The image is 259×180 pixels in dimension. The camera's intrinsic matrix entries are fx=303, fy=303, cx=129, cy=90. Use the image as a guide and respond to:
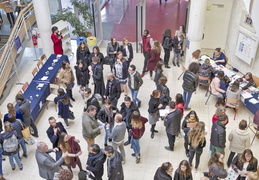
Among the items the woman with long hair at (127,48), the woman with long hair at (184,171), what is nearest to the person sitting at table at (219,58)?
the woman with long hair at (127,48)

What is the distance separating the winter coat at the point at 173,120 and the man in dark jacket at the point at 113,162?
1707mm

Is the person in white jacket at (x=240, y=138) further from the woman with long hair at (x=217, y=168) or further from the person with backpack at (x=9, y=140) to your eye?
the person with backpack at (x=9, y=140)

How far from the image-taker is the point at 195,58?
941cm

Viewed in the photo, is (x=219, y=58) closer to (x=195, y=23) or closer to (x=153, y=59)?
(x=195, y=23)

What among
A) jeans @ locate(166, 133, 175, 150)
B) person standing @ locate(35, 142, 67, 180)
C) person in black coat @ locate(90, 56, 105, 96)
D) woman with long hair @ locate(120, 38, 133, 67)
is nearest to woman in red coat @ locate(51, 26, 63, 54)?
woman with long hair @ locate(120, 38, 133, 67)

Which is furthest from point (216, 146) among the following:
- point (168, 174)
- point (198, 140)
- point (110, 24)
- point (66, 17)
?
point (110, 24)

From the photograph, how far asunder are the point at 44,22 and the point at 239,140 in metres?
8.04

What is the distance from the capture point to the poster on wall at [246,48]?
10141 millimetres

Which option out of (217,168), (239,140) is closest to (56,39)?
(239,140)

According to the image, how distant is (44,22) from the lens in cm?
1114

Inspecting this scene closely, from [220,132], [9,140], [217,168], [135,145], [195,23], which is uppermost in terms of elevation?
[195,23]

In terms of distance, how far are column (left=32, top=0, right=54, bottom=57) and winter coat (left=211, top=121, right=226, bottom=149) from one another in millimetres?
7537

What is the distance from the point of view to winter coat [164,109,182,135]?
22.0ft

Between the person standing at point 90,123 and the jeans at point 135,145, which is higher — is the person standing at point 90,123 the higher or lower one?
the higher one
